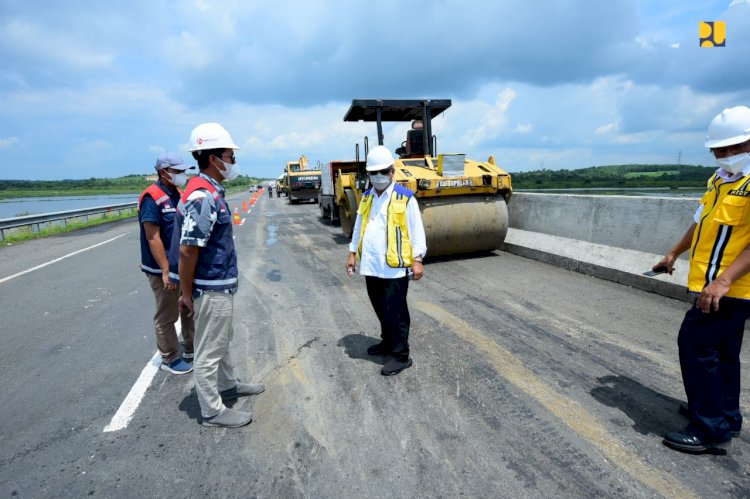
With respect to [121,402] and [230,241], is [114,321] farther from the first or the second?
[230,241]

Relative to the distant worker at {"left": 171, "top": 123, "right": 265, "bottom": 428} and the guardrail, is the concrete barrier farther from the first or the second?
the guardrail

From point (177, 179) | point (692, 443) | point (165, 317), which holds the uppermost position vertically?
point (177, 179)

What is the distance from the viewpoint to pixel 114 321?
210 inches

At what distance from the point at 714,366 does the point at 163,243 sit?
4136mm

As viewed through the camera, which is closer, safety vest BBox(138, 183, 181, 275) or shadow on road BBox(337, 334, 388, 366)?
safety vest BBox(138, 183, 181, 275)

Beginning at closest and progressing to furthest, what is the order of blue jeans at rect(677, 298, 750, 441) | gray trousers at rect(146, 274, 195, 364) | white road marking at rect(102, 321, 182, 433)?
1. blue jeans at rect(677, 298, 750, 441)
2. white road marking at rect(102, 321, 182, 433)
3. gray trousers at rect(146, 274, 195, 364)

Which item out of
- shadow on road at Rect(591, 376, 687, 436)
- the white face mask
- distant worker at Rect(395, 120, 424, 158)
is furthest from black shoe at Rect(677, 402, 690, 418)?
distant worker at Rect(395, 120, 424, 158)

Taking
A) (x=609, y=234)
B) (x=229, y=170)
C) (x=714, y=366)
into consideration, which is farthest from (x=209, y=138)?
(x=609, y=234)

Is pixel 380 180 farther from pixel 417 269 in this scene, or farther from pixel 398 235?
pixel 417 269

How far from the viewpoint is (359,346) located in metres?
4.28

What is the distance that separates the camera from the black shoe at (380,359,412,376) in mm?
3625

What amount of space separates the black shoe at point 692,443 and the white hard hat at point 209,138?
11.1 ft

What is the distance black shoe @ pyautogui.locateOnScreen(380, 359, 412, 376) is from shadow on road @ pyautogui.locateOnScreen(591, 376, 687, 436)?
1.47 meters

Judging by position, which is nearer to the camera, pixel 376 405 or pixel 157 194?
pixel 376 405
